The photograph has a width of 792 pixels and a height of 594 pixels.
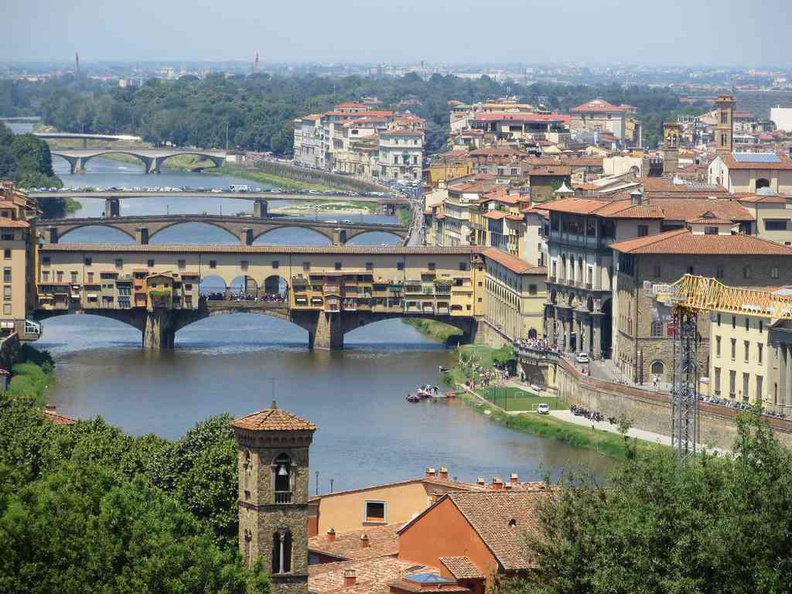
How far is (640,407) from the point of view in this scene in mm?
48531

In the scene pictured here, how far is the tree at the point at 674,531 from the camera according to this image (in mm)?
24078

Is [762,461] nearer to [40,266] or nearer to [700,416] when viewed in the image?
[700,416]

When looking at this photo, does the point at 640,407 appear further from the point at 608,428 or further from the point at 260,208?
the point at 260,208

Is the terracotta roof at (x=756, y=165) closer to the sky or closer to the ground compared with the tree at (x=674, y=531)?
closer to the sky

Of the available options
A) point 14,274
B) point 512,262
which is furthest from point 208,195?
point 14,274

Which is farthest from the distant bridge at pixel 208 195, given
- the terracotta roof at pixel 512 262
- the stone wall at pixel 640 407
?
the stone wall at pixel 640 407

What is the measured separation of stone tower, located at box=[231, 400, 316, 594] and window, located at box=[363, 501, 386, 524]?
217 inches

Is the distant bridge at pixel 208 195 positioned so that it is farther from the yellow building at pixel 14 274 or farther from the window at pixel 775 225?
A: the window at pixel 775 225

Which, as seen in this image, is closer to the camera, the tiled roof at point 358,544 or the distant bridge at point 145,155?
the tiled roof at point 358,544

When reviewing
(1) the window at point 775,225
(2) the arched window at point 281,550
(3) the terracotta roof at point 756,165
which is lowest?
(2) the arched window at point 281,550

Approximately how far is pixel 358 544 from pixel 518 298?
31302mm

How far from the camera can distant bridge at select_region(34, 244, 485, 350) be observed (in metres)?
64.2

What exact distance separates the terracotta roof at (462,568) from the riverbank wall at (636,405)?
52.3ft

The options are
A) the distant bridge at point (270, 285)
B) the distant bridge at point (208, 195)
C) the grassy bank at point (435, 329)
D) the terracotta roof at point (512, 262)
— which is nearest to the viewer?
the terracotta roof at point (512, 262)
